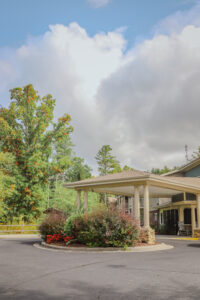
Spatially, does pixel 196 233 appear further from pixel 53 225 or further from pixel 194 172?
pixel 53 225

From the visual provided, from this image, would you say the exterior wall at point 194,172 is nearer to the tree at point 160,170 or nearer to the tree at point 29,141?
the tree at point 29,141


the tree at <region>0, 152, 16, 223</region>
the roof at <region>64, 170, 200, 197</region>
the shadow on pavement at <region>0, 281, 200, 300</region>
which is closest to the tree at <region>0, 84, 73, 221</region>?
the tree at <region>0, 152, 16, 223</region>

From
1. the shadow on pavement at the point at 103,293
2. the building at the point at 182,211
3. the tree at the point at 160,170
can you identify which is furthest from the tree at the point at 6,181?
the tree at the point at 160,170

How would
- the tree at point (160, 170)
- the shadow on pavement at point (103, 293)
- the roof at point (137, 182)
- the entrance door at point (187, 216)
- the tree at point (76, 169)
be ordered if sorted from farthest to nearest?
the tree at point (160, 170) < the tree at point (76, 169) < the entrance door at point (187, 216) < the roof at point (137, 182) < the shadow on pavement at point (103, 293)

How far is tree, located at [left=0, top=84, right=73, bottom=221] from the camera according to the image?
2877 cm

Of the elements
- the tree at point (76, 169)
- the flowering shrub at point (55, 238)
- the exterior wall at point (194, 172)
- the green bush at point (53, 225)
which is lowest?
the flowering shrub at point (55, 238)

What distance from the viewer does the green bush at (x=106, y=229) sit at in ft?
42.7

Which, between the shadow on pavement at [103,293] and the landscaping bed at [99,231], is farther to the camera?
the landscaping bed at [99,231]

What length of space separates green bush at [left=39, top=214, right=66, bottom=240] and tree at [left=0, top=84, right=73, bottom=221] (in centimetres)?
1279

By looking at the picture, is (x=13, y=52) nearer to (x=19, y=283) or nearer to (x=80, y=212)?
(x=80, y=212)

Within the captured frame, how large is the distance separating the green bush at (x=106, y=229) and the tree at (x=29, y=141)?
15.1 meters

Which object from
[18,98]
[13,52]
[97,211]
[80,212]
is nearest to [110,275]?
[97,211]

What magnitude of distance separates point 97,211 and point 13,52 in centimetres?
844

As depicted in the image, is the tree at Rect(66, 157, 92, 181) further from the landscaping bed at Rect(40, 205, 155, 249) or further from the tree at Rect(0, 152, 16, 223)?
the landscaping bed at Rect(40, 205, 155, 249)
